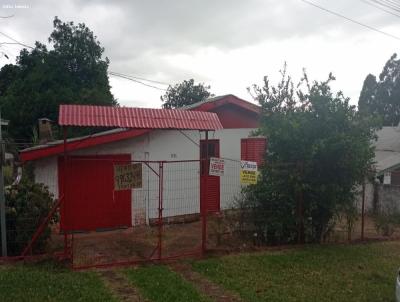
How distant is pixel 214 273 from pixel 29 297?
2.88 metres

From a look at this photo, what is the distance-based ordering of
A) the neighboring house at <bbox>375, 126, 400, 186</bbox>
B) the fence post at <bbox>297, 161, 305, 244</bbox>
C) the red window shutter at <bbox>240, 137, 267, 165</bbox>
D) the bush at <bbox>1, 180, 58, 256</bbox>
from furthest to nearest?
the neighboring house at <bbox>375, 126, 400, 186</bbox>, the red window shutter at <bbox>240, 137, 267, 165</bbox>, the fence post at <bbox>297, 161, 305, 244</bbox>, the bush at <bbox>1, 180, 58, 256</bbox>

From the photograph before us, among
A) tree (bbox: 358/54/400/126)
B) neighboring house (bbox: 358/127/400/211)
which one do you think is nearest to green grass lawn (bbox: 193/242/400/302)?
neighboring house (bbox: 358/127/400/211)

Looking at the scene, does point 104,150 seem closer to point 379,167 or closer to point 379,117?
point 379,117

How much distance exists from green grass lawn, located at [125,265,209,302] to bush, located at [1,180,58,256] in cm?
222

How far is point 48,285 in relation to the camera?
619 centimetres

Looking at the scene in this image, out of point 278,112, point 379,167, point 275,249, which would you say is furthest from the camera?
point 379,167

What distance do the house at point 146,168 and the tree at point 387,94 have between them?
25.5m

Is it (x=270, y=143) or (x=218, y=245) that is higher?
(x=270, y=143)

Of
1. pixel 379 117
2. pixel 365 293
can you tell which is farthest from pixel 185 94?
pixel 365 293

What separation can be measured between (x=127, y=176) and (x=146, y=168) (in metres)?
4.23

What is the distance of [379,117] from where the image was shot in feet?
29.9

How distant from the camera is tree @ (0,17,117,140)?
3242 centimetres

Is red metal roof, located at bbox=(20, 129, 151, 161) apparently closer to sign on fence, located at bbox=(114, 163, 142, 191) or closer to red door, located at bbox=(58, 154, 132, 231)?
red door, located at bbox=(58, 154, 132, 231)

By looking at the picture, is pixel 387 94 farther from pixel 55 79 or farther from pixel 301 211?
pixel 301 211
